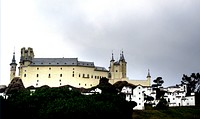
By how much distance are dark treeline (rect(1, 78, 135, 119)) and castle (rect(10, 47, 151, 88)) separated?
55425mm

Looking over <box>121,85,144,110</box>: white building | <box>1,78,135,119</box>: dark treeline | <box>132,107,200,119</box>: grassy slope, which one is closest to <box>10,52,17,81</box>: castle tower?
<box>121,85,144,110</box>: white building

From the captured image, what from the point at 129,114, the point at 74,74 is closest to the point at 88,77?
the point at 74,74

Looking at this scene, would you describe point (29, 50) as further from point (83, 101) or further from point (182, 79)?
point (83, 101)

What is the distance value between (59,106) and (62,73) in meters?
66.0

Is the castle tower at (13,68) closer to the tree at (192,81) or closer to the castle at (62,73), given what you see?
the castle at (62,73)

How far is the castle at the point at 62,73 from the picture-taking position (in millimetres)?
116375

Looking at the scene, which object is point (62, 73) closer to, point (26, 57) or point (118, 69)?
point (26, 57)

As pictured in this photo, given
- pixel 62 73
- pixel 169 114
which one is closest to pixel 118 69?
pixel 62 73

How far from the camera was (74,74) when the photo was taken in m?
117

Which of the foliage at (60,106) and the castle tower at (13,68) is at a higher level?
the castle tower at (13,68)

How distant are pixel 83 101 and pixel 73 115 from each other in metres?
4.03

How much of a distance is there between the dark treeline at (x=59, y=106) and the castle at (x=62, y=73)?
182 ft

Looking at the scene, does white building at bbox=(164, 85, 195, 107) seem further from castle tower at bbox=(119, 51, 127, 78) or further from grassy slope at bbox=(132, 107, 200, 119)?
castle tower at bbox=(119, 51, 127, 78)

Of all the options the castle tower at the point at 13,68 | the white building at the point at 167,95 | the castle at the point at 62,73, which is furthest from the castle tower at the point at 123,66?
the castle tower at the point at 13,68
